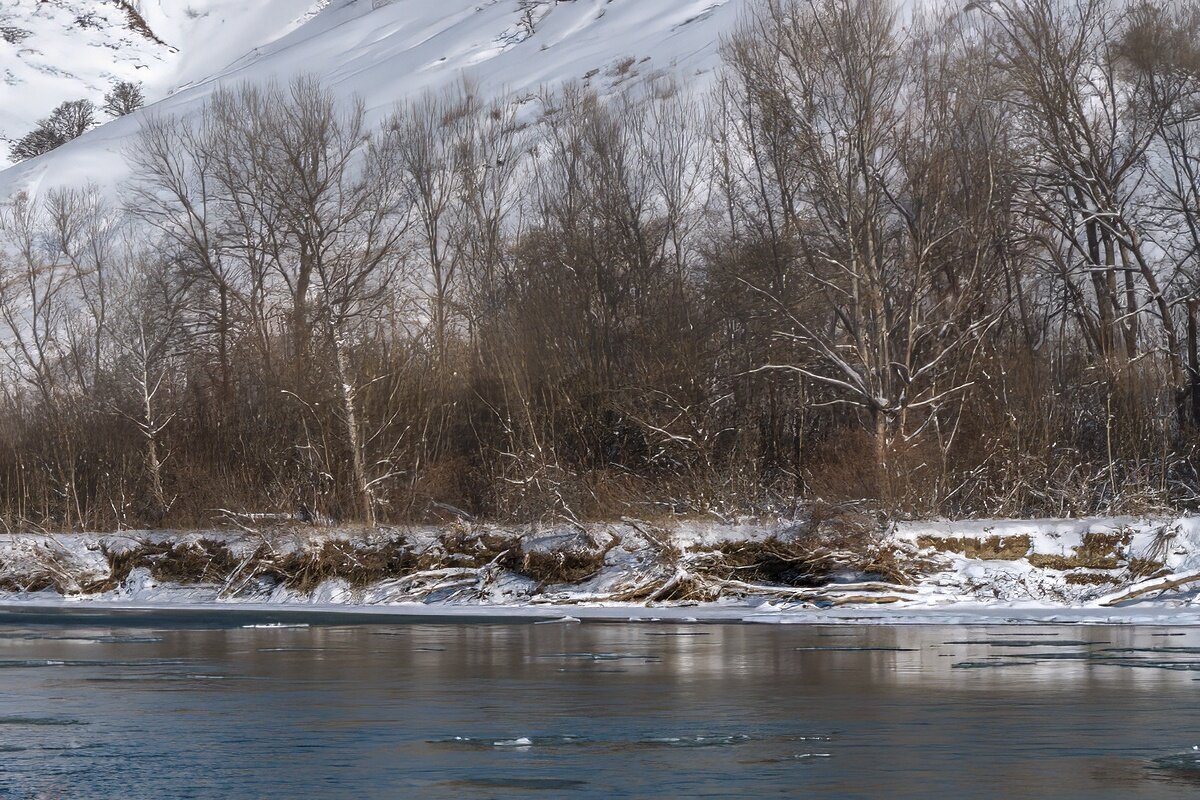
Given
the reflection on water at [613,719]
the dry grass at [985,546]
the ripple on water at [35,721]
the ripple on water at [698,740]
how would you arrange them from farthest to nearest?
1. the dry grass at [985,546]
2. the ripple on water at [35,721]
3. the ripple on water at [698,740]
4. the reflection on water at [613,719]

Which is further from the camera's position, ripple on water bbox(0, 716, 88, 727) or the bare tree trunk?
the bare tree trunk

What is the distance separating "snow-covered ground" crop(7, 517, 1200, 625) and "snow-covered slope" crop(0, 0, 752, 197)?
4826 cm

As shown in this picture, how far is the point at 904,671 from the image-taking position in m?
14.7

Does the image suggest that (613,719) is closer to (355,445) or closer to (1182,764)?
(1182,764)

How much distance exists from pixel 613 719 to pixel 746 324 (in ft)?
99.3

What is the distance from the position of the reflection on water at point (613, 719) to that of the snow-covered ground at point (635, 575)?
6421 millimetres

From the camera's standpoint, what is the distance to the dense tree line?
3194 cm

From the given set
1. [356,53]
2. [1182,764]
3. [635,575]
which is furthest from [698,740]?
[356,53]

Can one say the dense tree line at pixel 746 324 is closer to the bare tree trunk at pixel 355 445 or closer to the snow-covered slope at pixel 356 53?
the bare tree trunk at pixel 355 445

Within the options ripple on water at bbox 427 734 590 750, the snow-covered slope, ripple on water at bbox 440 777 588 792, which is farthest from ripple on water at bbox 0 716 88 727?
the snow-covered slope

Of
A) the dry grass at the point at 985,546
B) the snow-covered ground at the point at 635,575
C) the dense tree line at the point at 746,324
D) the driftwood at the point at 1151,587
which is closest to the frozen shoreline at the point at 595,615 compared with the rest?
the snow-covered ground at the point at 635,575

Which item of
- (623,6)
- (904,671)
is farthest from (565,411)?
(623,6)

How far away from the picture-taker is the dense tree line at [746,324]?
31938 millimetres

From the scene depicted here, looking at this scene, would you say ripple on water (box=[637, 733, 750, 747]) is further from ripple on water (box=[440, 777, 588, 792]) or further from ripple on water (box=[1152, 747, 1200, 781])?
ripple on water (box=[1152, 747, 1200, 781])
